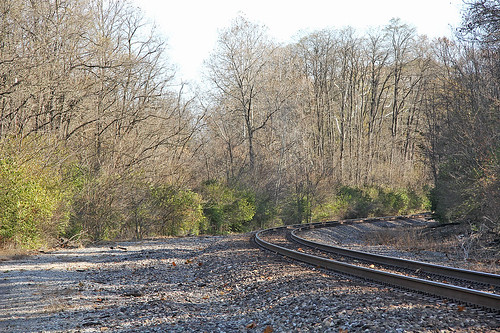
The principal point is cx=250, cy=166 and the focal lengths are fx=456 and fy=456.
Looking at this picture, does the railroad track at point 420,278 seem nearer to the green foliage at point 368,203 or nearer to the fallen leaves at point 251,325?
the fallen leaves at point 251,325

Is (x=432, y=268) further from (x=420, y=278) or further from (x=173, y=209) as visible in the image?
(x=173, y=209)

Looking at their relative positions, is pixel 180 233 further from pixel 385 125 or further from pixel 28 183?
pixel 385 125

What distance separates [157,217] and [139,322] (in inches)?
668

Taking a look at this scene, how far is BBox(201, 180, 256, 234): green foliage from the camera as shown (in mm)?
28031

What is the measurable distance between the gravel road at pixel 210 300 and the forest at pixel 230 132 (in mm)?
5454

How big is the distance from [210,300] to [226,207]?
2037 cm

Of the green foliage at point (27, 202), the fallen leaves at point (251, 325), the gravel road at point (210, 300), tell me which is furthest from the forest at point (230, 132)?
the fallen leaves at point (251, 325)

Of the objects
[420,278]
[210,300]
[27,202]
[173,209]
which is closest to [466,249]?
[420,278]

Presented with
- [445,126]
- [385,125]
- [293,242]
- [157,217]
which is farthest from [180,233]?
[385,125]

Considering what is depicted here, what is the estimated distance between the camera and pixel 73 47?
21.2m

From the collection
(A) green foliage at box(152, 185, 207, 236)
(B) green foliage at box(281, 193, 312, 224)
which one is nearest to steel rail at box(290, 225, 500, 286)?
(A) green foliage at box(152, 185, 207, 236)

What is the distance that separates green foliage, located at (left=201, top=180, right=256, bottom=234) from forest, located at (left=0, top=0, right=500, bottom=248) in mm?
103

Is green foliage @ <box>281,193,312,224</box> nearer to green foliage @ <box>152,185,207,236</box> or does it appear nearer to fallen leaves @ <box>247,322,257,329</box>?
green foliage @ <box>152,185,207,236</box>

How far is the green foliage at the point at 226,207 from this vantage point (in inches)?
1104
